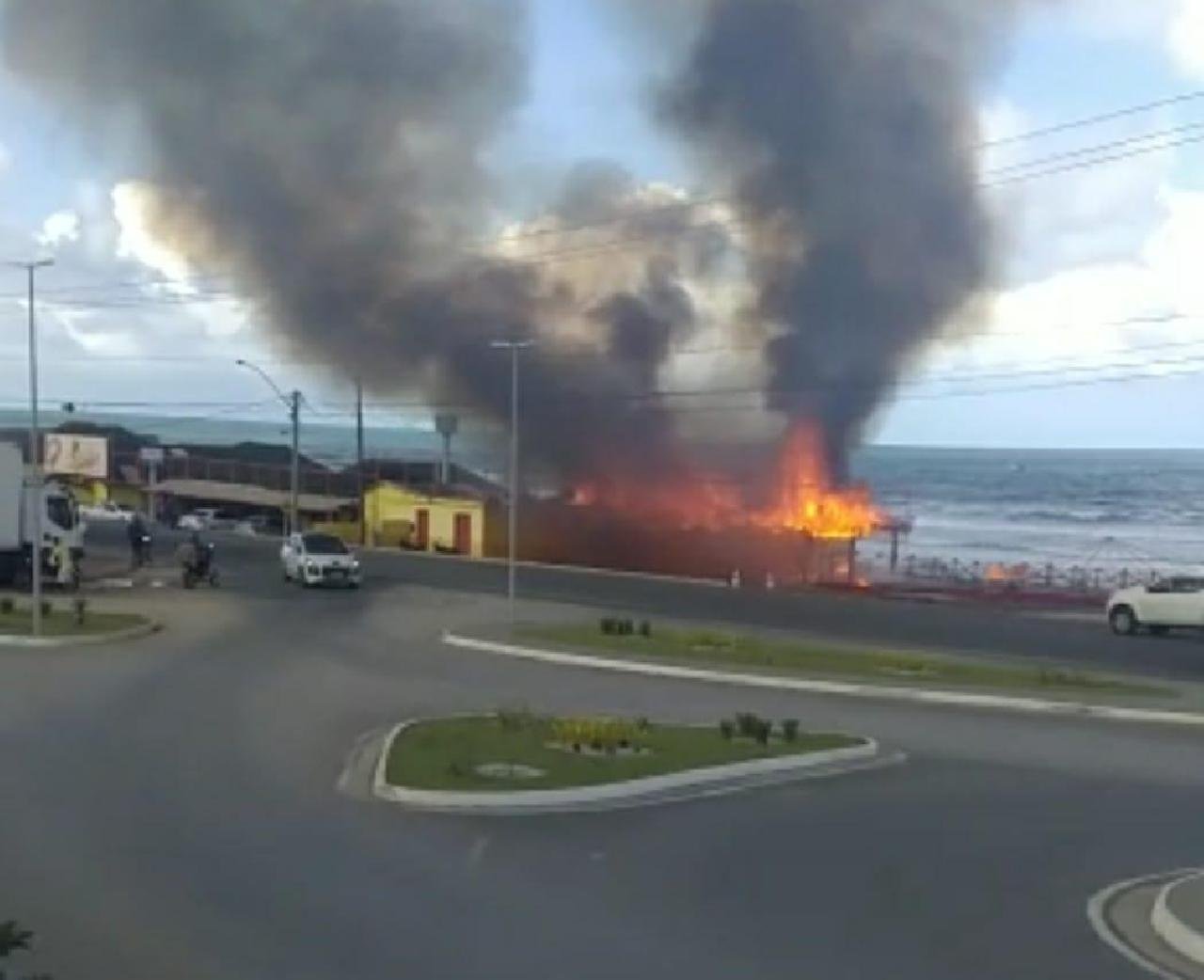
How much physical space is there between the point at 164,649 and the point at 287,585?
16322 mm

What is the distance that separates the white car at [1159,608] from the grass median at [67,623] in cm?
2084

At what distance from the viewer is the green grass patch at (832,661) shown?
25.9 meters

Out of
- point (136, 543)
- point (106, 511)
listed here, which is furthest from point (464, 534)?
point (106, 511)

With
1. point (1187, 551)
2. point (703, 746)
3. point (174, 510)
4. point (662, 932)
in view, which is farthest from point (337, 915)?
point (1187, 551)

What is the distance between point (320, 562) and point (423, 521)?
2429 cm

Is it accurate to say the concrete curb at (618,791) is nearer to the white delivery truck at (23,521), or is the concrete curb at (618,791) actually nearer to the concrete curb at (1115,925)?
the concrete curb at (1115,925)

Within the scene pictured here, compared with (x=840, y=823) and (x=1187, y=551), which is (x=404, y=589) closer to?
(x=840, y=823)

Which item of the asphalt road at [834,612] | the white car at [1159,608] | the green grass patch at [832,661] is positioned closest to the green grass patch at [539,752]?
the green grass patch at [832,661]

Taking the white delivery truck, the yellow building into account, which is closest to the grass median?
the white delivery truck

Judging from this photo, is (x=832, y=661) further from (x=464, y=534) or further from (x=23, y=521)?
(x=464, y=534)

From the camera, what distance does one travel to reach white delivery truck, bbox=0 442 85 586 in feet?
138

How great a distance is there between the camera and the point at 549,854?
43.4 feet

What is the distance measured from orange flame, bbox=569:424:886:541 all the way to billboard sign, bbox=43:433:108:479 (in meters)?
32.0

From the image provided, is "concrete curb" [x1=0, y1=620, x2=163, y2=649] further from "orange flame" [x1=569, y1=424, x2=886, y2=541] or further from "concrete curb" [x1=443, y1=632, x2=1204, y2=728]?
"orange flame" [x1=569, y1=424, x2=886, y2=541]
